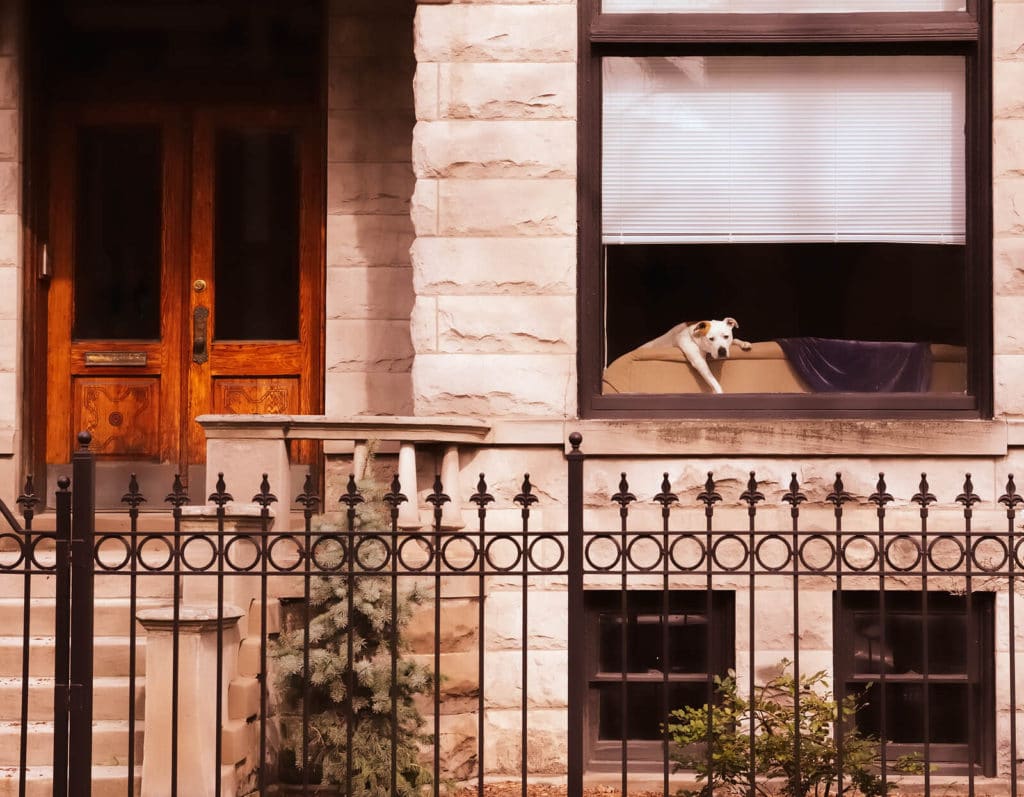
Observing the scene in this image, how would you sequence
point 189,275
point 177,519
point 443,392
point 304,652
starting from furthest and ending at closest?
point 189,275
point 443,392
point 304,652
point 177,519

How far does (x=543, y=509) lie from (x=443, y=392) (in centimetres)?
84

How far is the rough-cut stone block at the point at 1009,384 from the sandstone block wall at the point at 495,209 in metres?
2.30

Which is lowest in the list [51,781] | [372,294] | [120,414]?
[51,781]

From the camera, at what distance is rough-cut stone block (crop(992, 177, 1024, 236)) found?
7.82 m

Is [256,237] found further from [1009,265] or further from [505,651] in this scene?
[1009,265]

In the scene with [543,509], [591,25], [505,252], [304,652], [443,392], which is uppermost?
[591,25]

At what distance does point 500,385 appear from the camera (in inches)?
310

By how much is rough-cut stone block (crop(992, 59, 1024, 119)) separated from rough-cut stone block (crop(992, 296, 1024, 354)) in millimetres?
1006

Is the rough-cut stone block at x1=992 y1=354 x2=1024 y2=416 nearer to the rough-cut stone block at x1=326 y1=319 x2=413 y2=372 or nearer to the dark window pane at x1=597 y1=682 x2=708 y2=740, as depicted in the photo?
the dark window pane at x1=597 y1=682 x2=708 y2=740

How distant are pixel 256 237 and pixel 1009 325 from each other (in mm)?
4757

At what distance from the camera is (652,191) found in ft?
26.9

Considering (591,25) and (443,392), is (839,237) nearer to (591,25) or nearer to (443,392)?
(591,25)

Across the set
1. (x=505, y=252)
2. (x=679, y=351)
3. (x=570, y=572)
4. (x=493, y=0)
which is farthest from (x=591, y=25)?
(x=570, y=572)

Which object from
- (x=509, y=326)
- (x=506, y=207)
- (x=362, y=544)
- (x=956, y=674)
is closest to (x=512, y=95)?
(x=506, y=207)
